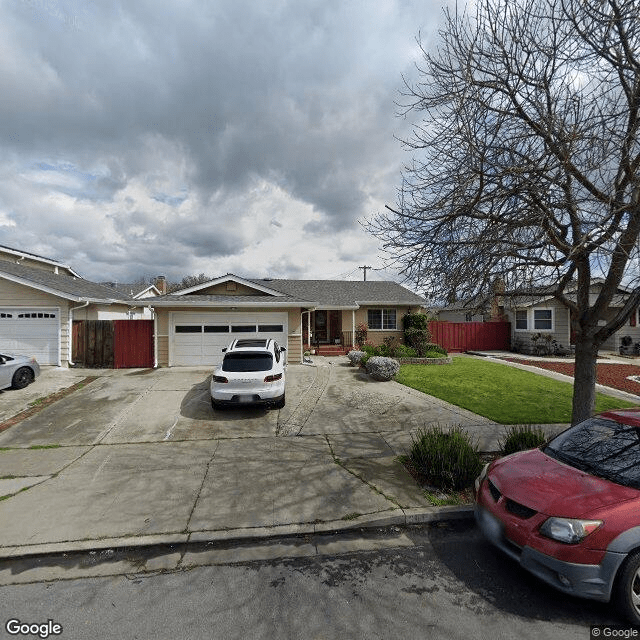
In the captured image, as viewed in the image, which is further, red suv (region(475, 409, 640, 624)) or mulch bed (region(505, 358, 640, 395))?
mulch bed (region(505, 358, 640, 395))

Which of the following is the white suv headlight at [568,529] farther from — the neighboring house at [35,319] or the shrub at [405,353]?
the neighboring house at [35,319]

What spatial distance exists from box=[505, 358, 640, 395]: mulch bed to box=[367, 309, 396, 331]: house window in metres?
6.20

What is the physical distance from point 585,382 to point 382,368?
640 centimetres

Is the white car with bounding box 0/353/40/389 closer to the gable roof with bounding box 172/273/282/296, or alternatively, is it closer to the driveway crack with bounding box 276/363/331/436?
the gable roof with bounding box 172/273/282/296

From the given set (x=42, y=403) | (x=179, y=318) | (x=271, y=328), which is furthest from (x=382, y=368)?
(x=42, y=403)

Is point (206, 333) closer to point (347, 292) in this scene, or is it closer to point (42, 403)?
point (42, 403)

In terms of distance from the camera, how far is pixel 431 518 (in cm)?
424

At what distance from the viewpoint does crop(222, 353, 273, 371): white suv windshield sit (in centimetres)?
826

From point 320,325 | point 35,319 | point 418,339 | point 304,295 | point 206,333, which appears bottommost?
point 418,339

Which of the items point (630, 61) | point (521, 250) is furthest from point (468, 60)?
point (521, 250)

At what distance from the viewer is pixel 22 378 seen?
417 inches

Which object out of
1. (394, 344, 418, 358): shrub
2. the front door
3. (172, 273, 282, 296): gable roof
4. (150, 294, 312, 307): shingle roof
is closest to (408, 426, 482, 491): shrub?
(150, 294, 312, 307): shingle roof

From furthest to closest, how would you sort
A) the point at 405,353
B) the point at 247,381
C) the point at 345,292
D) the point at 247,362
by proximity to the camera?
the point at 345,292, the point at 405,353, the point at 247,362, the point at 247,381

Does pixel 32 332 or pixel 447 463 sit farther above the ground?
pixel 32 332
